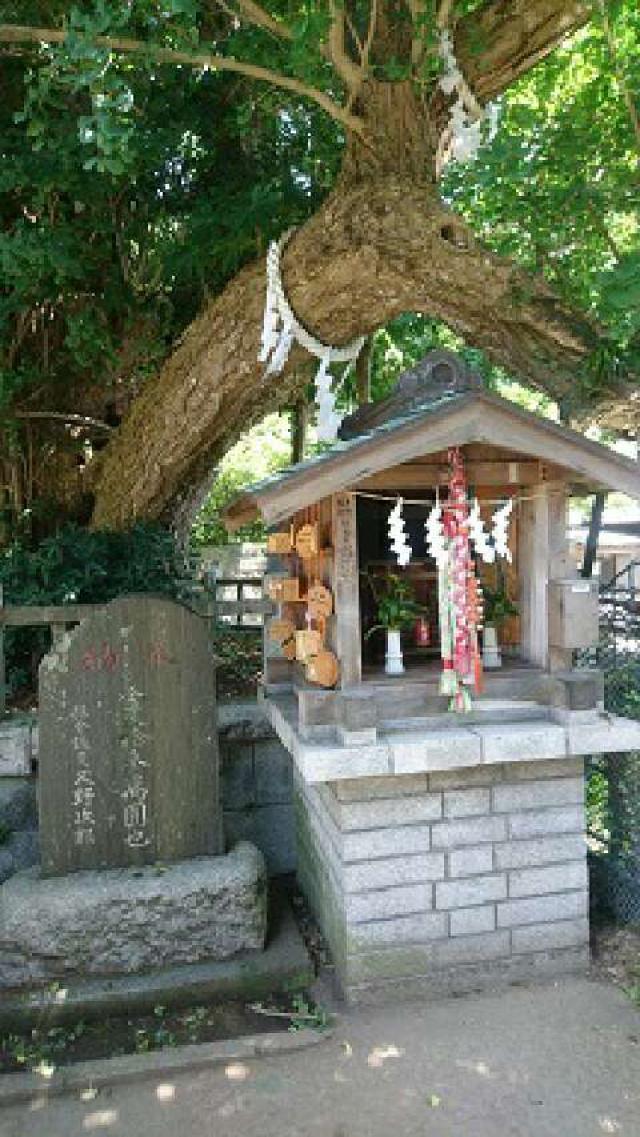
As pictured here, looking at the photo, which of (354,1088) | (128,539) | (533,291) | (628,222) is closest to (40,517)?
(128,539)

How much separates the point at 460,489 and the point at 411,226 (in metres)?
2.87

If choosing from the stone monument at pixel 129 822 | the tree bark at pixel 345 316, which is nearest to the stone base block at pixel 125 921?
the stone monument at pixel 129 822

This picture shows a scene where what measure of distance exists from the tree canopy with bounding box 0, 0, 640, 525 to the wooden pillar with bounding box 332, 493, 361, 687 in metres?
2.31

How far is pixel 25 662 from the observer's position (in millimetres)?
7535

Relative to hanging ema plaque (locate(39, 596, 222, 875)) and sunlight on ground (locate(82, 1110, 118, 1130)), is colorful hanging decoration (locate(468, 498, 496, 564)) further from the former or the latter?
sunlight on ground (locate(82, 1110, 118, 1130))

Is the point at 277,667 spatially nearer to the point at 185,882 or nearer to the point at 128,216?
the point at 185,882

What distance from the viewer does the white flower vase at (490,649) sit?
4.87 metres

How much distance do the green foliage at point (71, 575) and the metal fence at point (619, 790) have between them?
4.11 m

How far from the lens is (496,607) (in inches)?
195

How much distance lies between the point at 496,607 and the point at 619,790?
5.33ft

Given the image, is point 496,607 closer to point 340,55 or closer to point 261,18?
point 340,55

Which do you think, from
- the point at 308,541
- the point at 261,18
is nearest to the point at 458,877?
the point at 308,541

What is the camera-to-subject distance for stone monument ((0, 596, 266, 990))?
4848 millimetres

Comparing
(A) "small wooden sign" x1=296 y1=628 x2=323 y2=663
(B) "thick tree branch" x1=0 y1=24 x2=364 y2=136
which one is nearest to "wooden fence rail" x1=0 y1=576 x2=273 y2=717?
(A) "small wooden sign" x1=296 y1=628 x2=323 y2=663
